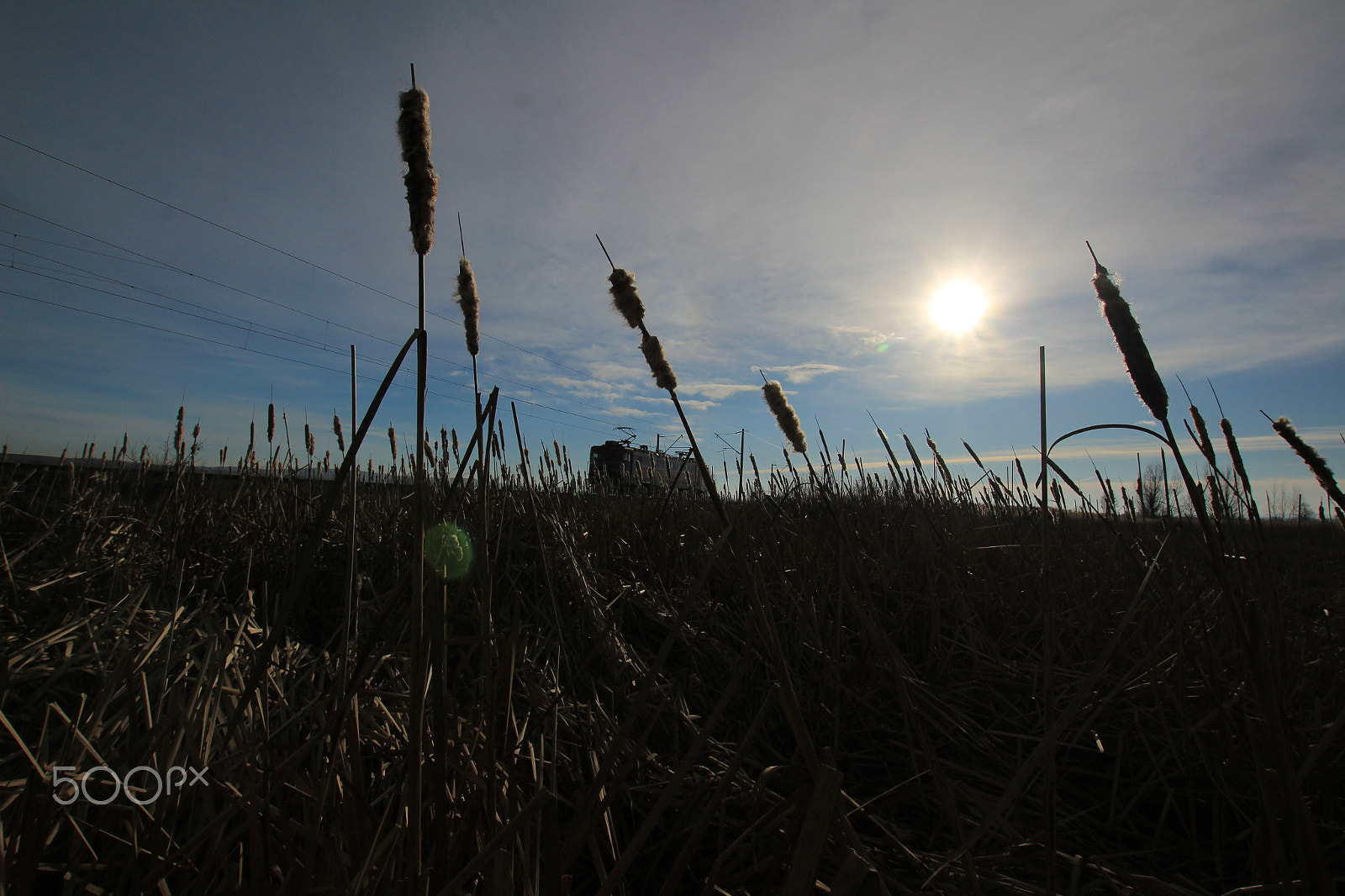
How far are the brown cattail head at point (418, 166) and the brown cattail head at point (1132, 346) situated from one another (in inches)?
46.5

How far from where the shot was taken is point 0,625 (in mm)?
1815

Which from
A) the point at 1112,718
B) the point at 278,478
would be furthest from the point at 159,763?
the point at 278,478

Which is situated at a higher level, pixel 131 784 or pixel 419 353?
pixel 419 353

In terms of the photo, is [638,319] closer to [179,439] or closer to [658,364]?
[658,364]

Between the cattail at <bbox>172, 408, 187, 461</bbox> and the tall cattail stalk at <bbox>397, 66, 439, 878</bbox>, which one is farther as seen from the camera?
the cattail at <bbox>172, 408, 187, 461</bbox>

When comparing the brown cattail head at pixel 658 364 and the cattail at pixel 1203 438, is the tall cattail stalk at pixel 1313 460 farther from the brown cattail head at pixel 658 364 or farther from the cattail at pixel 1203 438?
the brown cattail head at pixel 658 364

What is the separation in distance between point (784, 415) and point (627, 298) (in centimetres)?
195

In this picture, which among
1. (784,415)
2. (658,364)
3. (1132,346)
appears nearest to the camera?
(1132,346)

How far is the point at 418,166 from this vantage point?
34.9 inches

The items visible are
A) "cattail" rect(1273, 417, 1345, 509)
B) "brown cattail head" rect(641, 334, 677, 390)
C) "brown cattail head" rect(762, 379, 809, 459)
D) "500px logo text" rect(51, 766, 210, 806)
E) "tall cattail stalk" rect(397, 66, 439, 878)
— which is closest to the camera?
"tall cattail stalk" rect(397, 66, 439, 878)

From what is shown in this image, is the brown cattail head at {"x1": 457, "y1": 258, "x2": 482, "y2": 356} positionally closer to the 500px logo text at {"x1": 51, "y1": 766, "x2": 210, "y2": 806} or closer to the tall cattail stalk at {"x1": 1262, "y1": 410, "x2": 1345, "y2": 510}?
the 500px logo text at {"x1": 51, "y1": 766, "x2": 210, "y2": 806}

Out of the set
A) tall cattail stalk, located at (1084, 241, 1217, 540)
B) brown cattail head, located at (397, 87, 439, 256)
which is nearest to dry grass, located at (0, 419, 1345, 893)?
tall cattail stalk, located at (1084, 241, 1217, 540)

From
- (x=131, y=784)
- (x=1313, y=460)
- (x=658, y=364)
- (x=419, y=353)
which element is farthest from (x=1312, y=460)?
(x=131, y=784)

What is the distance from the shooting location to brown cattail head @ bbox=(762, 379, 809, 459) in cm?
298
